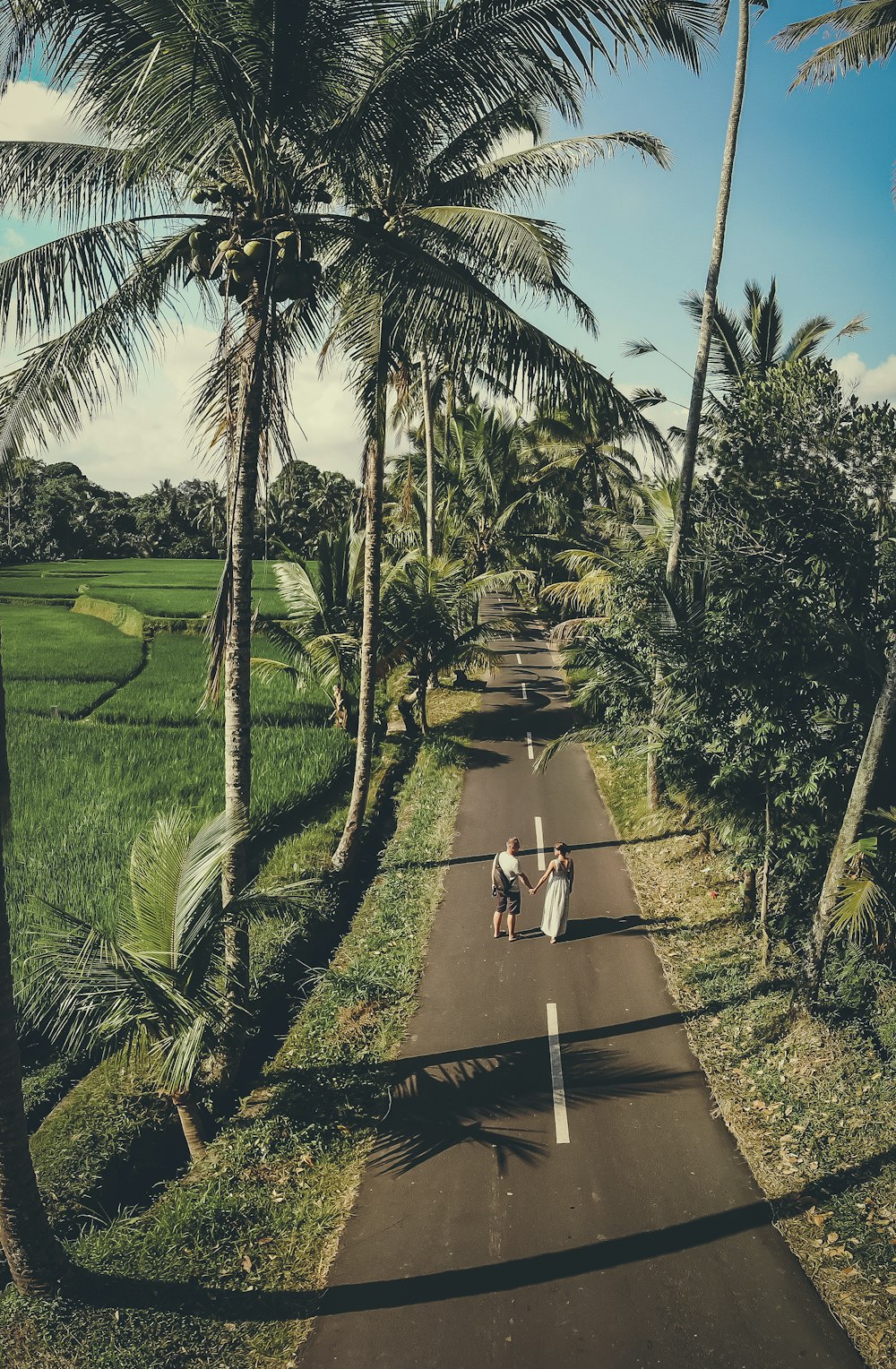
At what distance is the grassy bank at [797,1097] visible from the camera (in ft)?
20.3

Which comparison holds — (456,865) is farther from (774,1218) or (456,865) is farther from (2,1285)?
(2,1285)

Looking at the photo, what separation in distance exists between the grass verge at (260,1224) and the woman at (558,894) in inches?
71.8

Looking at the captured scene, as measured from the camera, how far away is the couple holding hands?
10719 mm

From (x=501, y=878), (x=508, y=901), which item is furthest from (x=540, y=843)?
(x=501, y=878)

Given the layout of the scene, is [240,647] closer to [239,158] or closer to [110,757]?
[239,158]

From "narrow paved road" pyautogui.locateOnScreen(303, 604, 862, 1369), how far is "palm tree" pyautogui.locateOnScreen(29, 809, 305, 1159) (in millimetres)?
Result: 2028

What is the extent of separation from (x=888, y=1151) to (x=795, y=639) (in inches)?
190

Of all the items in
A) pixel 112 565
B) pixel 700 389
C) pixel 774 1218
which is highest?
pixel 700 389

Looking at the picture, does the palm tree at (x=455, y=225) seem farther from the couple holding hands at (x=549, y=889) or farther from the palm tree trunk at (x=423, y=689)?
the palm tree trunk at (x=423, y=689)

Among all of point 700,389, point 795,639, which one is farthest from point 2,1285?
point 700,389

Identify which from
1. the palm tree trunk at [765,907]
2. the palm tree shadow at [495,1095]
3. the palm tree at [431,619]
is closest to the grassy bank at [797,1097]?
the palm tree trunk at [765,907]

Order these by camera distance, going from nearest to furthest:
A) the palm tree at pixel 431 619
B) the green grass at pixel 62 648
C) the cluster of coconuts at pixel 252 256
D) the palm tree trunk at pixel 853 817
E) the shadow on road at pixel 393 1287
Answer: the shadow on road at pixel 393 1287 → the cluster of coconuts at pixel 252 256 → the palm tree trunk at pixel 853 817 → the palm tree at pixel 431 619 → the green grass at pixel 62 648

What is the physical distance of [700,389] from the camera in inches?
498

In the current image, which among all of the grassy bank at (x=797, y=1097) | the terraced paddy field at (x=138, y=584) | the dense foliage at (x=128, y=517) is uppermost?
the dense foliage at (x=128, y=517)
